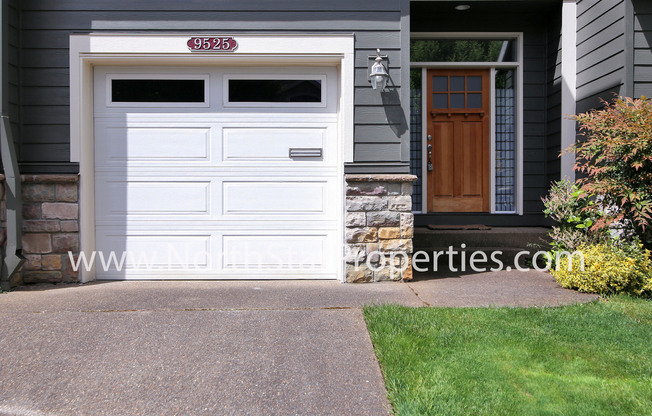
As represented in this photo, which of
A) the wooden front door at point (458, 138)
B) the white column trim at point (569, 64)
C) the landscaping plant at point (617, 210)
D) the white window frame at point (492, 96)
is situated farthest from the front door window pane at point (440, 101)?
the landscaping plant at point (617, 210)

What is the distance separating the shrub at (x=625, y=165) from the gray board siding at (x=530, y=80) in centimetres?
175

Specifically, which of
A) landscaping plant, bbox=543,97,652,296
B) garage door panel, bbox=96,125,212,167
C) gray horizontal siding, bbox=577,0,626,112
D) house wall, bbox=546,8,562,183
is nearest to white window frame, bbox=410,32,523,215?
house wall, bbox=546,8,562,183

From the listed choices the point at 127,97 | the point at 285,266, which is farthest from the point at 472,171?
the point at 127,97

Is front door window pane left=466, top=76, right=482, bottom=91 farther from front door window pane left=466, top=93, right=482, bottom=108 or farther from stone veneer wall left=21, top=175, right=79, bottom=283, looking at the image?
stone veneer wall left=21, top=175, right=79, bottom=283

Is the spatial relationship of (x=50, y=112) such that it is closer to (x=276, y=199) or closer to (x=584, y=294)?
(x=276, y=199)

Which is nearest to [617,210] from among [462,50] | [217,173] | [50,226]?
[462,50]

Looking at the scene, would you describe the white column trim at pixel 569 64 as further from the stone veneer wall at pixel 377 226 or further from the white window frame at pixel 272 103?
the white window frame at pixel 272 103

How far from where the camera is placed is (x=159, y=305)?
13.7 feet

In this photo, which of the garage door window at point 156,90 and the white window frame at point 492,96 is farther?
the white window frame at point 492,96

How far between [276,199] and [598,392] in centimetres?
340

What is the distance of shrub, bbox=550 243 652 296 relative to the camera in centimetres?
445

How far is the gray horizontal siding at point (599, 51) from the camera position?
5.35 m

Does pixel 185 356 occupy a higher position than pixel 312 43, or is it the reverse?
pixel 312 43

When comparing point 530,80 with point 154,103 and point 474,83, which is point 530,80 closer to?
point 474,83
